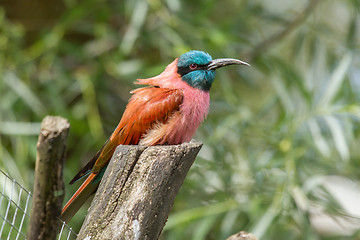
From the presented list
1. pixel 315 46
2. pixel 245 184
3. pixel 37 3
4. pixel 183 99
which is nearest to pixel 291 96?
pixel 315 46

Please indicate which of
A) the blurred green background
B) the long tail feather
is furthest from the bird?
the blurred green background

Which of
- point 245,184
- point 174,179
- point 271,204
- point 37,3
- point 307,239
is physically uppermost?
point 37,3

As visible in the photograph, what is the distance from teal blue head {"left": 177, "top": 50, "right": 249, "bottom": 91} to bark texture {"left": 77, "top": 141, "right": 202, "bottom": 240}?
2.35ft

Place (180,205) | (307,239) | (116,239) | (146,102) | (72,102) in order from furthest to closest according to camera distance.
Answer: (72,102) → (180,205) → (307,239) → (146,102) → (116,239)

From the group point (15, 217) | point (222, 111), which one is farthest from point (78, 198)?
point (222, 111)

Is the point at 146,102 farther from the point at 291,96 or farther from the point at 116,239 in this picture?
the point at 291,96

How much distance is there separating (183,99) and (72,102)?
7.77ft

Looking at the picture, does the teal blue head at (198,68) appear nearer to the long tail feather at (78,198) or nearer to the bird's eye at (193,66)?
the bird's eye at (193,66)

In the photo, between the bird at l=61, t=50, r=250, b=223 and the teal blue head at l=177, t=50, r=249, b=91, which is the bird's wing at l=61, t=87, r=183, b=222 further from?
the teal blue head at l=177, t=50, r=249, b=91

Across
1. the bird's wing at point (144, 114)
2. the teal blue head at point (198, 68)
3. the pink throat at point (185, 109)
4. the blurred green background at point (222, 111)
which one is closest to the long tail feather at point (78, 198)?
the bird's wing at point (144, 114)

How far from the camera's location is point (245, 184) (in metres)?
3.16

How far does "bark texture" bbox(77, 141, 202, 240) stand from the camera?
122cm

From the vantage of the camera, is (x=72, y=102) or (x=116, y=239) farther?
(x=72, y=102)

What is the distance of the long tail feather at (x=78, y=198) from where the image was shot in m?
1.64
